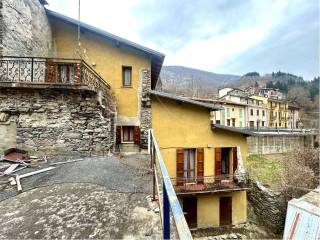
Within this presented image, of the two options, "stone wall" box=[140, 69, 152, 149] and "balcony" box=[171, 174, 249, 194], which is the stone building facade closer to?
"stone wall" box=[140, 69, 152, 149]

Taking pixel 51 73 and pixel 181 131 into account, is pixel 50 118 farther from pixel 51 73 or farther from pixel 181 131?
pixel 181 131

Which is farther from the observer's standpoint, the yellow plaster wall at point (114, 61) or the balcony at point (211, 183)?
the yellow plaster wall at point (114, 61)

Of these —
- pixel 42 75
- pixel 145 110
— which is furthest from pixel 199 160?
pixel 42 75

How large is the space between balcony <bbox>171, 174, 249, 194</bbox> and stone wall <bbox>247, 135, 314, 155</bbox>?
12681 mm

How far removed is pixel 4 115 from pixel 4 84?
96 cm

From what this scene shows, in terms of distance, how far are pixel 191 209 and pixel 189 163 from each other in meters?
2.29

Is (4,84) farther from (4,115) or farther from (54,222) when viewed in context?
(54,222)

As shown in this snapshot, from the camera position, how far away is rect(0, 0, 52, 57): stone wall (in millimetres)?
7430

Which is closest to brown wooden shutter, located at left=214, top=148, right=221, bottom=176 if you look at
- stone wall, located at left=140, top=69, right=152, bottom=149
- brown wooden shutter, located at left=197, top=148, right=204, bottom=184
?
brown wooden shutter, located at left=197, top=148, right=204, bottom=184

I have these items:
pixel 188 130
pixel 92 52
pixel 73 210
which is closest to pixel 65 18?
pixel 92 52

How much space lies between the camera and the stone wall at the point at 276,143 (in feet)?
75.3

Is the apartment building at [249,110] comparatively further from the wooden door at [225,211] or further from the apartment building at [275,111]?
the wooden door at [225,211]

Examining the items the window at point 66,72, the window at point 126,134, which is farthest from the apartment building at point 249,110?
the window at point 66,72

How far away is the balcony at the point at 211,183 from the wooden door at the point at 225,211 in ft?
3.12
